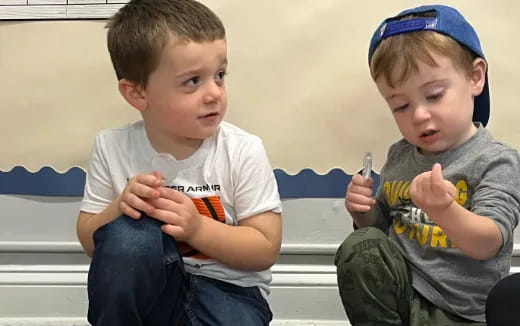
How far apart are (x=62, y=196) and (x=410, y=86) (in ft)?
2.27

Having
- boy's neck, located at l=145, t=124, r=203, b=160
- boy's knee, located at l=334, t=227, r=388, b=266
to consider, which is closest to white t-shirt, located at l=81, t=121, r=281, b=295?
boy's neck, located at l=145, t=124, r=203, b=160

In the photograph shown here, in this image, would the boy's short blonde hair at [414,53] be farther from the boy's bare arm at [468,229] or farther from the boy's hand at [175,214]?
the boy's hand at [175,214]

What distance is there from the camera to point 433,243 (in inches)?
37.3

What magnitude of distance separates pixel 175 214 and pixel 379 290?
0.29 metres

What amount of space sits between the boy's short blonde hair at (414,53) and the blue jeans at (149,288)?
0.37 meters

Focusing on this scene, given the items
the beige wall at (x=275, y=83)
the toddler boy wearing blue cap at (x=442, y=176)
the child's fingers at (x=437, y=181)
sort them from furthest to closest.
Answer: the beige wall at (x=275, y=83), the toddler boy wearing blue cap at (x=442, y=176), the child's fingers at (x=437, y=181)

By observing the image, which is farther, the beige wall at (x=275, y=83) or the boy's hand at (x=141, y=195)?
the beige wall at (x=275, y=83)

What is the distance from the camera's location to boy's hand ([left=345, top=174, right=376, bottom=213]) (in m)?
1.00

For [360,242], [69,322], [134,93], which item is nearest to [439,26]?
[360,242]

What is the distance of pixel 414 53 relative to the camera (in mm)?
929

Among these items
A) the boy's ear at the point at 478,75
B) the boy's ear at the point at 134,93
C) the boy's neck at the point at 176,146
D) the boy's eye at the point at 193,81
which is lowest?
the boy's neck at the point at 176,146

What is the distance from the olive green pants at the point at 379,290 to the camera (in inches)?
37.0

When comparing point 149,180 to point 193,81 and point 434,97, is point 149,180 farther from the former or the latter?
point 434,97

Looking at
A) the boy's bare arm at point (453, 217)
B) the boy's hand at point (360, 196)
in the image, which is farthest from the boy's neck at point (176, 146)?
the boy's bare arm at point (453, 217)
